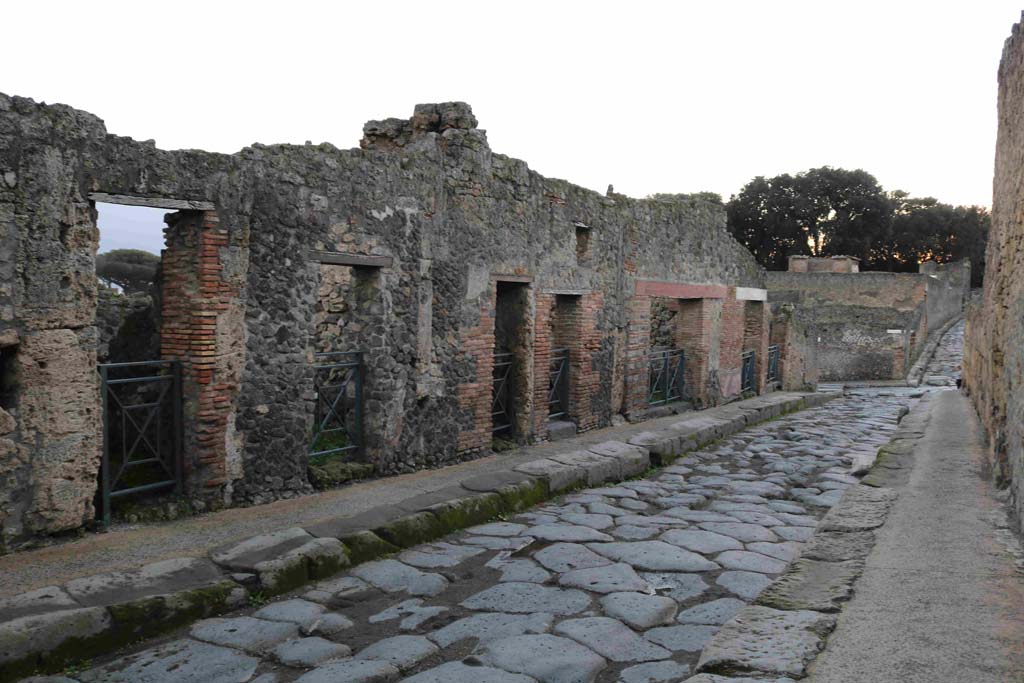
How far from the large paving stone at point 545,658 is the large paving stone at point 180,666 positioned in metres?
1.11

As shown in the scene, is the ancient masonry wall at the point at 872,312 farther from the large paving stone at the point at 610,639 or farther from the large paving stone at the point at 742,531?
the large paving stone at the point at 610,639

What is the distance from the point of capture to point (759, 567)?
211 inches

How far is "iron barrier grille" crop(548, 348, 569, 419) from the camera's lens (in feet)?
35.3

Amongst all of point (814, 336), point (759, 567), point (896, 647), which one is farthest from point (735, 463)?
point (814, 336)

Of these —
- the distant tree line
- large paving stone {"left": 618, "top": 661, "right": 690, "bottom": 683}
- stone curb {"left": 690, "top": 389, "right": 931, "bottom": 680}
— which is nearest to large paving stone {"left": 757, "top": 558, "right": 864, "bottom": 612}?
stone curb {"left": 690, "top": 389, "right": 931, "bottom": 680}

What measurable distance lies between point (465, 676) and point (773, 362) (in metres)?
15.6

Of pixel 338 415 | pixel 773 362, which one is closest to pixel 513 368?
pixel 338 415

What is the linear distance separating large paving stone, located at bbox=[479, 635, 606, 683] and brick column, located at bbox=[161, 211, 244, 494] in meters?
2.97

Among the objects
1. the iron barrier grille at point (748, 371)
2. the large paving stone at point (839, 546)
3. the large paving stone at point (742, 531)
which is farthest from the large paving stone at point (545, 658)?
the iron barrier grille at point (748, 371)

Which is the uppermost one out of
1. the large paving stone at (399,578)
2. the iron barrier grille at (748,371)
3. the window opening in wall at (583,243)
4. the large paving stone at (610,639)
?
the window opening in wall at (583,243)

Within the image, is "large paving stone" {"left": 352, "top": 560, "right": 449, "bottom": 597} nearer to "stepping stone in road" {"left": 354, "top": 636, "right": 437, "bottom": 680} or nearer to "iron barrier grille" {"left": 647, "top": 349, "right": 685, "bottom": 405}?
"stepping stone in road" {"left": 354, "top": 636, "right": 437, "bottom": 680}

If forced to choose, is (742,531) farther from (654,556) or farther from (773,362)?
(773,362)

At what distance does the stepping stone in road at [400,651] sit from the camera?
12.6 ft

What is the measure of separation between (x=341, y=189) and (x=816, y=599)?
5029mm
